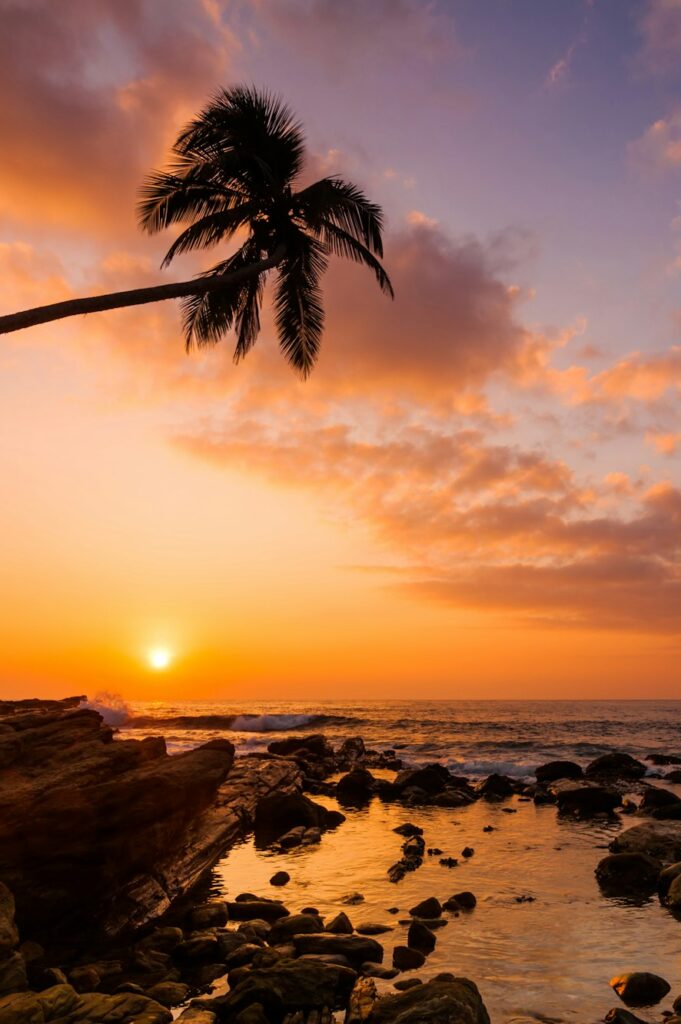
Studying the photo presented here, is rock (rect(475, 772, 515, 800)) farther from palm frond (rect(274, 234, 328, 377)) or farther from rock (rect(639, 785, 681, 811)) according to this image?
palm frond (rect(274, 234, 328, 377))

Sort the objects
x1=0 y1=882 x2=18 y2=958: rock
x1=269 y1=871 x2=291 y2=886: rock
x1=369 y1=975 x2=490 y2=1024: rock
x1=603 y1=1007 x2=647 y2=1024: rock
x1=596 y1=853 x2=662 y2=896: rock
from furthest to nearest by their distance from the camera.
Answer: x1=269 y1=871 x2=291 y2=886: rock < x1=596 y1=853 x2=662 y2=896: rock < x1=0 y1=882 x2=18 y2=958: rock < x1=603 y1=1007 x2=647 y2=1024: rock < x1=369 y1=975 x2=490 y2=1024: rock

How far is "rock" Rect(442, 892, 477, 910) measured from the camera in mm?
11484

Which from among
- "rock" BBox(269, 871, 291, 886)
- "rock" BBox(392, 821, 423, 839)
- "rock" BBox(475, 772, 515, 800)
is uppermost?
"rock" BBox(269, 871, 291, 886)

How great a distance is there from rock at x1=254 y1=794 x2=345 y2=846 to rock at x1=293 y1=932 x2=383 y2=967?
921 centimetres

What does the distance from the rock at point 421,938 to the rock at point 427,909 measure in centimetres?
107

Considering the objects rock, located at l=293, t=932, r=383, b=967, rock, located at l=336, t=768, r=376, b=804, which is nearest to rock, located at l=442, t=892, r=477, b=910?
rock, located at l=293, t=932, r=383, b=967

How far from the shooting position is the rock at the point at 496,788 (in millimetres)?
25784

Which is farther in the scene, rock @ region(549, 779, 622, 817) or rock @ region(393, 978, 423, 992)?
rock @ region(549, 779, 622, 817)

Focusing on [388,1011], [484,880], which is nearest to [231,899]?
[484,880]

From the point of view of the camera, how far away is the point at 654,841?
15266 mm

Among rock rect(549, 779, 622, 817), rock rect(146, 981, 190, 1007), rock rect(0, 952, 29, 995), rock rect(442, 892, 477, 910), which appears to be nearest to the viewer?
rock rect(146, 981, 190, 1007)

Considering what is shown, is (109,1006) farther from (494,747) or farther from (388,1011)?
(494,747)

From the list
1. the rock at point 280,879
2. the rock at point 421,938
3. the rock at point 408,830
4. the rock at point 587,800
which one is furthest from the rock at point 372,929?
the rock at point 587,800

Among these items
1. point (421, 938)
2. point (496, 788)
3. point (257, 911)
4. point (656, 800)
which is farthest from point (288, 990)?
point (496, 788)
